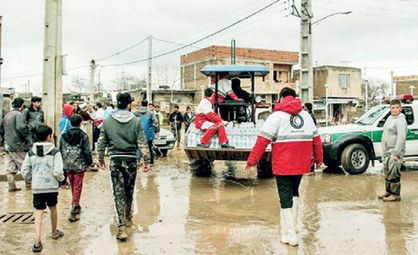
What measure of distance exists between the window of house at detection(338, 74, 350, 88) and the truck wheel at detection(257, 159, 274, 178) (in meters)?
40.5

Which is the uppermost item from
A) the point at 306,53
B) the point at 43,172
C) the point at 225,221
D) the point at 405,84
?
the point at 405,84

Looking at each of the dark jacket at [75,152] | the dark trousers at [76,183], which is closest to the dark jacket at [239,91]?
the dark jacket at [75,152]

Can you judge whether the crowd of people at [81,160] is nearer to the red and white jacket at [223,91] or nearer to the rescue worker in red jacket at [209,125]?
the rescue worker in red jacket at [209,125]

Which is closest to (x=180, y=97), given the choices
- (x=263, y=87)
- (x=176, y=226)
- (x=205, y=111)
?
(x=263, y=87)

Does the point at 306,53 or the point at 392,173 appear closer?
the point at 392,173

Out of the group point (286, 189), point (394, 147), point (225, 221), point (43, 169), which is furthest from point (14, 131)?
point (394, 147)

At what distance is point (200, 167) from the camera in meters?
10.6

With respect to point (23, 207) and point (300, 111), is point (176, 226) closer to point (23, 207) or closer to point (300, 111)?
point (300, 111)

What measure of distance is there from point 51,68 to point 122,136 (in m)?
5.55

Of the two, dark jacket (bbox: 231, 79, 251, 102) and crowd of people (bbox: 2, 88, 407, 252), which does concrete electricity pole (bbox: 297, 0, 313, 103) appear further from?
crowd of people (bbox: 2, 88, 407, 252)

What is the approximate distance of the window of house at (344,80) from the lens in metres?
48.1

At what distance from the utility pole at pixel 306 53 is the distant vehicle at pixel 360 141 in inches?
126

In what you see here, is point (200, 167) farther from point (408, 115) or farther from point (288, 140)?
point (408, 115)

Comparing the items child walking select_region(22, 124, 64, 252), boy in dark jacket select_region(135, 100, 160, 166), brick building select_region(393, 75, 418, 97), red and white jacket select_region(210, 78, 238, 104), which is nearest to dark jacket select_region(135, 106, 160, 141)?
boy in dark jacket select_region(135, 100, 160, 166)
